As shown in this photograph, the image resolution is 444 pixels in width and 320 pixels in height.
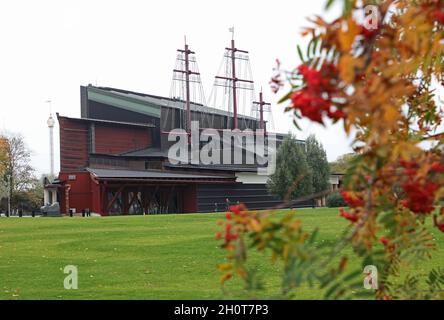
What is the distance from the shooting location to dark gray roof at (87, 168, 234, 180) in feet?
155

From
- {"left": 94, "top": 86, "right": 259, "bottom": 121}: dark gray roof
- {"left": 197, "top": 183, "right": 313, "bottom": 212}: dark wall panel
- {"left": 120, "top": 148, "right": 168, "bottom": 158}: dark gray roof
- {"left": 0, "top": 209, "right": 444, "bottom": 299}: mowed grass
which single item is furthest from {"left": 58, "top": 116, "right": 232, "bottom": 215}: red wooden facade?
{"left": 0, "top": 209, "right": 444, "bottom": 299}: mowed grass

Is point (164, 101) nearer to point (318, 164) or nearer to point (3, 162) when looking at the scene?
→ point (3, 162)

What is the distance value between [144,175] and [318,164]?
14.0m

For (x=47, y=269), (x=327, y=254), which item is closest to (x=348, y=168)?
(x=327, y=254)

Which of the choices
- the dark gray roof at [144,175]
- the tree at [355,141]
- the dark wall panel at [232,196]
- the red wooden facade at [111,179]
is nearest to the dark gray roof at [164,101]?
the red wooden facade at [111,179]

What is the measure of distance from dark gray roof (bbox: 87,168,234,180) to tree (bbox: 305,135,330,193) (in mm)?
7668

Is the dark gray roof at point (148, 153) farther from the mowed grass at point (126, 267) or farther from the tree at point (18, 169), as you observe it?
the mowed grass at point (126, 267)

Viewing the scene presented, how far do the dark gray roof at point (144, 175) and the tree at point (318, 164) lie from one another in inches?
302

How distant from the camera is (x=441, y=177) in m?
1.93

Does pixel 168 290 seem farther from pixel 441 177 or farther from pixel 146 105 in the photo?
pixel 146 105

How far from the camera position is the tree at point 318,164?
49188 millimetres

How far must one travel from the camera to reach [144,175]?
4953cm

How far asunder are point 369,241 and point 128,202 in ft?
161

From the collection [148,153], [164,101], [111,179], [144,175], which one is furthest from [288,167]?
[164,101]
